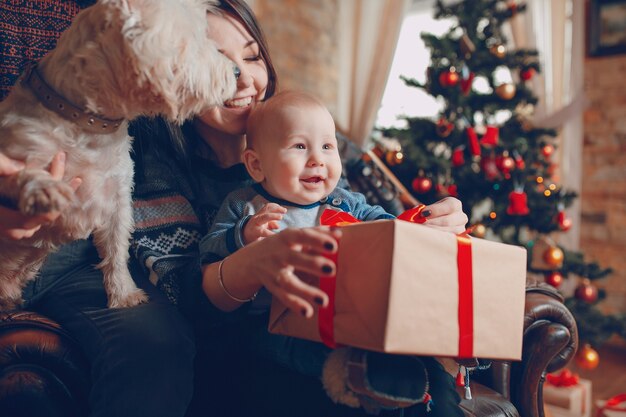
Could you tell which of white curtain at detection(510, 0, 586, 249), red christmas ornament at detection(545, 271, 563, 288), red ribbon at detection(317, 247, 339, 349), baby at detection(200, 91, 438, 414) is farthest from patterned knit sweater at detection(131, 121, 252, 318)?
white curtain at detection(510, 0, 586, 249)

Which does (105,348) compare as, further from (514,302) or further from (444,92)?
(444,92)

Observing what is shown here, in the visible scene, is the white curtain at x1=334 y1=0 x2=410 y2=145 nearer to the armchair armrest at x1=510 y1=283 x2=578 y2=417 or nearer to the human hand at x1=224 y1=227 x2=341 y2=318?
the armchair armrest at x1=510 y1=283 x2=578 y2=417

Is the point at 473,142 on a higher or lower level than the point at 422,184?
higher

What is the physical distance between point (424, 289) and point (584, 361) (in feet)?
7.93

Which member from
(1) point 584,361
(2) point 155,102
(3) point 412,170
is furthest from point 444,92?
(2) point 155,102

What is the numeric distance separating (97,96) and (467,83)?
7.22ft

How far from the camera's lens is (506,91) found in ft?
9.05

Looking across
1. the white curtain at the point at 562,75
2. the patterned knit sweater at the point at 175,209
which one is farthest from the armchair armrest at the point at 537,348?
the white curtain at the point at 562,75

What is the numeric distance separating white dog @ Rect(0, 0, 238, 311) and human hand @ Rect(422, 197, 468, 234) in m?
0.55

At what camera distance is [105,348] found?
112 centimetres

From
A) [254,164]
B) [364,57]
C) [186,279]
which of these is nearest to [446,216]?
[254,164]

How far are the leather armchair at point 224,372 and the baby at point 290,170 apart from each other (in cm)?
38

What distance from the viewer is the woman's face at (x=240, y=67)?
1394 mm

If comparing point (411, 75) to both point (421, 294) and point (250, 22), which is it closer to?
point (250, 22)
